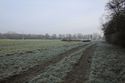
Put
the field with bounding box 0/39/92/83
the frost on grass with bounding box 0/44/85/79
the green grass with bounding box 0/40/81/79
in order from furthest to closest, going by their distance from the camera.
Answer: the green grass with bounding box 0/40/81/79 → the frost on grass with bounding box 0/44/85/79 → the field with bounding box 0/39/92/83

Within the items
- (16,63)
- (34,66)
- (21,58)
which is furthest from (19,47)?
(34,66)

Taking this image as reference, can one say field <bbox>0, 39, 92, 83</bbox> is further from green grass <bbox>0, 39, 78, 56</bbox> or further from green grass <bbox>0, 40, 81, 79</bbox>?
green grass <bbox>0, 39, 78, 56</bbox>

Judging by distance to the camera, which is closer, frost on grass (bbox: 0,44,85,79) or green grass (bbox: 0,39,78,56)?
frost on grass (bbox: 0,44,85,79)

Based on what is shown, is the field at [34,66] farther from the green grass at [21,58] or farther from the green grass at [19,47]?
the green grass at [19,47]

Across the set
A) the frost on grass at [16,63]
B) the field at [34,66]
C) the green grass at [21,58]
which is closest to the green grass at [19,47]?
the green grass at [21,58]

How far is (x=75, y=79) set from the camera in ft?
26.3

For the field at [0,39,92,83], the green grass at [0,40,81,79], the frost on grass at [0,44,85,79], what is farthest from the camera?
the green grass at [0,40,81,79]

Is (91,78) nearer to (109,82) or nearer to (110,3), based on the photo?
(109,82)

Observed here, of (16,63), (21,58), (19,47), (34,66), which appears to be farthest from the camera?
(19,47)

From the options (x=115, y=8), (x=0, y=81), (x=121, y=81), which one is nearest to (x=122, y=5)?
(x=115, y=8)

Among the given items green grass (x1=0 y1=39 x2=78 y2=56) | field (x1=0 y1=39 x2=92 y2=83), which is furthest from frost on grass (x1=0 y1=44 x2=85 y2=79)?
green grass (x1=0 y1=39 x2=78 y2=56)

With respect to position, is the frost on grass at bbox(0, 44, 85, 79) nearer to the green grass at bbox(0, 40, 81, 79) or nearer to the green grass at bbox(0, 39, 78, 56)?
the green grass at bbox(0, 40, 81, 79)

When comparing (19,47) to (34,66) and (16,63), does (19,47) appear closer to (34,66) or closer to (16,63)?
(16,63)

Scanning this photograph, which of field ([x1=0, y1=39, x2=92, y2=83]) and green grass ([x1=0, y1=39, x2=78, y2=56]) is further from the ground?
field ([x1=0, y1=39, x2=92, y2=83])
